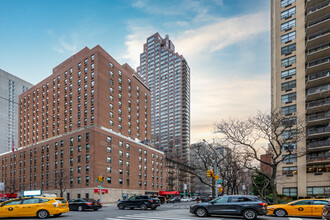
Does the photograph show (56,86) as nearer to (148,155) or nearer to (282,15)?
(148,155)

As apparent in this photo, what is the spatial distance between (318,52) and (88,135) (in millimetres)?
50802

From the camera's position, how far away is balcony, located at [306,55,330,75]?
43.7 m

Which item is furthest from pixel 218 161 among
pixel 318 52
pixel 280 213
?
pixel 318 52

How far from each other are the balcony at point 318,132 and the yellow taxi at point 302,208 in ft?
95.1

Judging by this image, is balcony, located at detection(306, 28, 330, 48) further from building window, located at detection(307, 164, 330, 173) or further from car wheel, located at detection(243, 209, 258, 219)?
car wheel, located at detection(243, 209, 258, 219)

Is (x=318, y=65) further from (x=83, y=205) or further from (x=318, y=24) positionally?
(x=83, y=205)

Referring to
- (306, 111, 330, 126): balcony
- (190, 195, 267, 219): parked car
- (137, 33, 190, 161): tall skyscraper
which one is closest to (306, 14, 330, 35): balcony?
(306, 111, 330, 126): balcony

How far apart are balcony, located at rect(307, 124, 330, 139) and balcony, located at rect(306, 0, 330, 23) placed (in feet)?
65.0

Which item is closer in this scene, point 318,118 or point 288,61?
point 318,118

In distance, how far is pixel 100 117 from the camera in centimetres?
6462

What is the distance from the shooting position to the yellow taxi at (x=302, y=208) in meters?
17.3

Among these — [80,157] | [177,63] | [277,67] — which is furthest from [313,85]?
[177,63]

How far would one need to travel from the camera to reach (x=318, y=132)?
43.3 metres

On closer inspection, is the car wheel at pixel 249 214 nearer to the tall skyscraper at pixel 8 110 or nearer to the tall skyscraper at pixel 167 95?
the tall skyscraper at pixel 167 95
